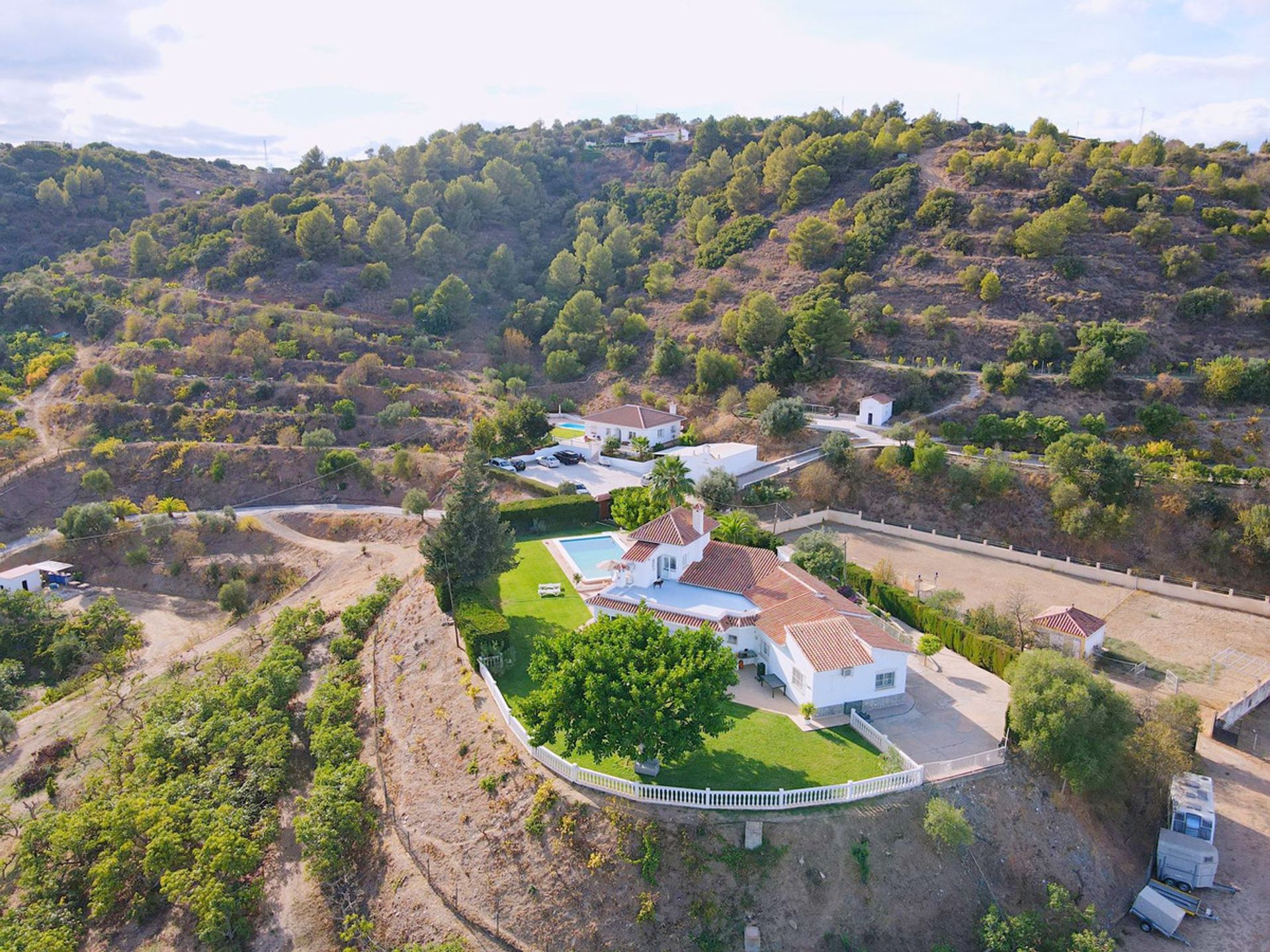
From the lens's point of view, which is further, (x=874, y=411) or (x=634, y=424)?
(x=874, y=411)

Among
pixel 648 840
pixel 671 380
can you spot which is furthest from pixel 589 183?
pixel 648 840

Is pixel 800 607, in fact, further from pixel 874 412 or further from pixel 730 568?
pixel 874 412

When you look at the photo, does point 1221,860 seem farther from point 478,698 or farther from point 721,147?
point 721,147

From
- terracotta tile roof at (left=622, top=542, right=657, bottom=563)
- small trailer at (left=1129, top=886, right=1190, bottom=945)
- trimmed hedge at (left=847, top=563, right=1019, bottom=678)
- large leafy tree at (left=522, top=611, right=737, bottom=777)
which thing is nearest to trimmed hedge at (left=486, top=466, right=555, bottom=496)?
terracotta tile roof at (left=622, top=542, right=657, bottom=563)

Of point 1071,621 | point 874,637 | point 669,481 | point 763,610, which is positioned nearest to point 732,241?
Answer: point 669,481

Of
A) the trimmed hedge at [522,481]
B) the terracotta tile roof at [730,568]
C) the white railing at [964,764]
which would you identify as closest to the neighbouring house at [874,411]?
the trimmed hedge at [522,481]

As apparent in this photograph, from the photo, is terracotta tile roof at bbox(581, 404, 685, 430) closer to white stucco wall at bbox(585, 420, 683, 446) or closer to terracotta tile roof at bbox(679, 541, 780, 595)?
white stucco wall at bbox(585, 420, 683, 446)

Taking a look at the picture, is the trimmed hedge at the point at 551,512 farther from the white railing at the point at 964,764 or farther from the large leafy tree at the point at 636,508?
the white railing at the point at 964,764
